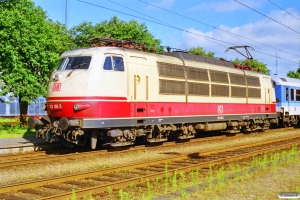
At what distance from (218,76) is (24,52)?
11492 mm

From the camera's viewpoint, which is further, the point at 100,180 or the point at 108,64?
the point at 108,64

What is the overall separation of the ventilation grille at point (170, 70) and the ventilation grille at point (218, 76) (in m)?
2.76

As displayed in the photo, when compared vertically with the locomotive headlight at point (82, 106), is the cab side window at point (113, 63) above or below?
above

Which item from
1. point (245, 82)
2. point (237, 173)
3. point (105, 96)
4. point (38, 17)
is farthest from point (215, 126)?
point (38, 17)

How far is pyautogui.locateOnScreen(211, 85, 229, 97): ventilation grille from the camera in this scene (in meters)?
Result: 19.9

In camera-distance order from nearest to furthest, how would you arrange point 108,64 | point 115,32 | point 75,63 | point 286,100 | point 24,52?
point 108,64 < point 75,63 < point 24,52 < point 286,100 < point 115,32

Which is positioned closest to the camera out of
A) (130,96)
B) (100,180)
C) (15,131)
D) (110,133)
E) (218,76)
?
(100,180)

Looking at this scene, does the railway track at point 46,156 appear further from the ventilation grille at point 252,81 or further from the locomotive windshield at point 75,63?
the ventilation grille at point 252,81

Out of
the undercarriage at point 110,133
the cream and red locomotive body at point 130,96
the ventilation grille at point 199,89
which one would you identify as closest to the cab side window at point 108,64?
the cream and red locomotive body at point 130,96

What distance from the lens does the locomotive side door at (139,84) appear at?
15.1m

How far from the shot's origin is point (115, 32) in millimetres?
38531

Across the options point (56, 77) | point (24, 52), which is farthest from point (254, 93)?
point (24, 52)

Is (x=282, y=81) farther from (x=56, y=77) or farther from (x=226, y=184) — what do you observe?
(x=226, y=184)

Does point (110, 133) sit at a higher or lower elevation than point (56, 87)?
lower
